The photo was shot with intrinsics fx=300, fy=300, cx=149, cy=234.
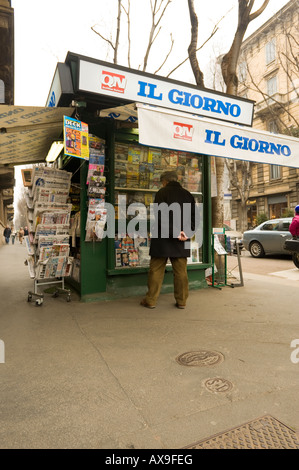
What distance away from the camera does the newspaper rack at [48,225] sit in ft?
16.1

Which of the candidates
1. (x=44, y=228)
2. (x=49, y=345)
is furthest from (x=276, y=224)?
(x=49, y=345)

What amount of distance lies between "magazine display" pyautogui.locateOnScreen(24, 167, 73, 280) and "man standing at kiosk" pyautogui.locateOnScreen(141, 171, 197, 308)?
152cm

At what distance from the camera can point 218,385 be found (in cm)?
244

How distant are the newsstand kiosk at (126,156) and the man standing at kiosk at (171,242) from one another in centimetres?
71

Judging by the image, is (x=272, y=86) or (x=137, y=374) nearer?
(x=137, y=374)

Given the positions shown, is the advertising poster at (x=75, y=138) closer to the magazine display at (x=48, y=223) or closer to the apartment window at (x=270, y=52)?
the magazine display at (x=48, y=223)

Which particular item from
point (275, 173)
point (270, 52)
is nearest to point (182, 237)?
point (275, 173)

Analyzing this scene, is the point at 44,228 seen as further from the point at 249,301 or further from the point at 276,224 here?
the point at 276,224

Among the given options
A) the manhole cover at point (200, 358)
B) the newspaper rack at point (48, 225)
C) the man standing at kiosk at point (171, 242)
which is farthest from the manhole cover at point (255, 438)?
the newspaper rack at point (48, 225)

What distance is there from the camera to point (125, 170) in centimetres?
556

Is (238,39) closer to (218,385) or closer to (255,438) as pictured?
(218,385)

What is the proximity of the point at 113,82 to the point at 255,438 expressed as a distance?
3946mm

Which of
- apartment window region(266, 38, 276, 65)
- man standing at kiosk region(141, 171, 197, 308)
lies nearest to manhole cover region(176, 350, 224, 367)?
man standing at kiosk region(141, 171, 197, 308)

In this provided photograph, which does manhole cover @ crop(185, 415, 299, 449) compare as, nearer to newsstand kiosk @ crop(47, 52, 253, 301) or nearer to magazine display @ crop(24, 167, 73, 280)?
newsstand kiosk @ crop(47, 52, 253, 301)
